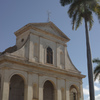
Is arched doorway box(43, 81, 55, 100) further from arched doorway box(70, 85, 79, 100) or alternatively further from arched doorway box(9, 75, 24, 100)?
arched doorway box(9, 75, 24, 100)

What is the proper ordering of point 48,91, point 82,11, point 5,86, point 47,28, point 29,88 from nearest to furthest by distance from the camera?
point 82,11 → point 5,86 → point 29,88 → point 48,91 → point 47,28

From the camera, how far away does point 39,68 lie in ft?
72.5

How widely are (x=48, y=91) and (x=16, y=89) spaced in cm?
465

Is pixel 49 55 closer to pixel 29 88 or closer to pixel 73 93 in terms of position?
pixel 29 88

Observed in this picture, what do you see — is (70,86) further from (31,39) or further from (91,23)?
(91,23)

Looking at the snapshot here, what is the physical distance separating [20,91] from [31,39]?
6277mm

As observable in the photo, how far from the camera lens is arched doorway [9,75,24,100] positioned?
2177 cm

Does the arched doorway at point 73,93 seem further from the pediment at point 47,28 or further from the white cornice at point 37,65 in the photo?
the pediment at point 47,28

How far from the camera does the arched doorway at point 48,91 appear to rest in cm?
2447

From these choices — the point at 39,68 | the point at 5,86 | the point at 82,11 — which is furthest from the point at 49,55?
the point at 82,11

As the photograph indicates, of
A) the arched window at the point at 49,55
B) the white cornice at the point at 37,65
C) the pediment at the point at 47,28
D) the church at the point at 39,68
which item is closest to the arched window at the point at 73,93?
the church at the point at 39,68

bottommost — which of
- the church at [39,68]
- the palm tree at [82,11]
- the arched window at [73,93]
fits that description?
the arched window at [73,93]

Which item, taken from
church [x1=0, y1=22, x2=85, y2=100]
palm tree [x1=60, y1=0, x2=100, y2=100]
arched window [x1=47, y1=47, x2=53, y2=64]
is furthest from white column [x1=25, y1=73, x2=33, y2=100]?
palm tree [x1=60, y1=0, x2=100, y2=100]

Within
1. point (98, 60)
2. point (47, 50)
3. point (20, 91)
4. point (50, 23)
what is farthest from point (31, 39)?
point (98, 60)
